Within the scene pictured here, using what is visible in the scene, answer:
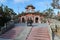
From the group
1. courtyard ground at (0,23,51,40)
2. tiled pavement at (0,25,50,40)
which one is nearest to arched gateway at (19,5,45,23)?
courtyard ground at (0,23,51,40)

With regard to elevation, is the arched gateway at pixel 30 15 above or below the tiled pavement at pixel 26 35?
above

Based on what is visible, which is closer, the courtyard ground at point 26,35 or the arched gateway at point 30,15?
the courtyard ground at point 26,35

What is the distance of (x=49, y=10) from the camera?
4619 centimetres

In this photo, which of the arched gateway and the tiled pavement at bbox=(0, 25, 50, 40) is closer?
the tiled pavement at bbox=(0, 25, 50, 40)

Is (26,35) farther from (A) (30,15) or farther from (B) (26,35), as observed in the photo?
(A) (30,15)

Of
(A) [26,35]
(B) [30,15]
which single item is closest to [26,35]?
(A) [26,35]

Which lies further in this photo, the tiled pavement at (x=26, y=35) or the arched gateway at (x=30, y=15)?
the arched gateway at (x=30, y=15)

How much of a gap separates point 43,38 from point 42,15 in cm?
2423

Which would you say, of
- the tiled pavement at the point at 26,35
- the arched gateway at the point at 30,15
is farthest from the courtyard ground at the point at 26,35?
the arched gateway at the point at 30,15

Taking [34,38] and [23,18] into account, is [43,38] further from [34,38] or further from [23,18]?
[23,18]

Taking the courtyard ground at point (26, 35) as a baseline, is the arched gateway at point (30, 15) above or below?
above

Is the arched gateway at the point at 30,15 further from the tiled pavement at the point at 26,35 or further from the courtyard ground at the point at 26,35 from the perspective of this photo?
the tiled pavement at the point at 26,35

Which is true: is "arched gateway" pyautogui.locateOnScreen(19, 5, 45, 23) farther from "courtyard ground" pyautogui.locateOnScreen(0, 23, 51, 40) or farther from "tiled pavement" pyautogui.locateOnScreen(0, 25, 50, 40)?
"tiled pavement" pyautogui.locateOnScreen(0, 25, 50, 40)

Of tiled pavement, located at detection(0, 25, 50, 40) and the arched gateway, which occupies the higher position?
the arched gateway
